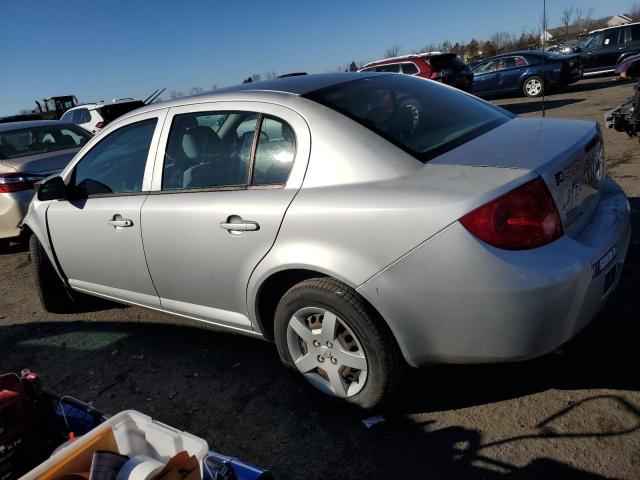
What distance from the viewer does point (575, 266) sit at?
6.98 ft

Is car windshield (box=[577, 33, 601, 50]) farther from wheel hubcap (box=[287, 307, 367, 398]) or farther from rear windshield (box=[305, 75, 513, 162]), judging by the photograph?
wheel hubcap (box=[287, 307, 367, 398])

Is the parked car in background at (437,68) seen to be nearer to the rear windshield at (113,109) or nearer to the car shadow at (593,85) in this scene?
the car shadow at (593,85)

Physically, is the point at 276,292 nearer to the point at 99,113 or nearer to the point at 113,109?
Answer: the point at 99,113

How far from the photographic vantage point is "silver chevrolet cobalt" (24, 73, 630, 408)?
2.13m

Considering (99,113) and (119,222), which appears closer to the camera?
(119,222)

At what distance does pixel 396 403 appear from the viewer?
9.05 feet

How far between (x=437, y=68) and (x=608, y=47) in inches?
309

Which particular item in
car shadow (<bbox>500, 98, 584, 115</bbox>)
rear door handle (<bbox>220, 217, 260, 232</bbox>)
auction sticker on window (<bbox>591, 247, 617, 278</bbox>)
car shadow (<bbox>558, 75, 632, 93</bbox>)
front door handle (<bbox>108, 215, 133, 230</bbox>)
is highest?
rear door handle (<bbox>220, 217, 260, 232</bbox>)

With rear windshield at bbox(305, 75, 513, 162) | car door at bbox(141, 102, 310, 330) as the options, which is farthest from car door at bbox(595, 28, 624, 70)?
car door at bbox(141, 102, 310, 330)

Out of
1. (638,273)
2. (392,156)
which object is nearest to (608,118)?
(638,273)

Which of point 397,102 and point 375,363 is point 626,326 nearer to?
point 375,363

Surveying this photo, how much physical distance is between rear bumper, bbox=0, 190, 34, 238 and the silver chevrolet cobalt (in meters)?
3.14

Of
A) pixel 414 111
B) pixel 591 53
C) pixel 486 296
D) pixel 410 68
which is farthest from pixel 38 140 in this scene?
pixel 591 53

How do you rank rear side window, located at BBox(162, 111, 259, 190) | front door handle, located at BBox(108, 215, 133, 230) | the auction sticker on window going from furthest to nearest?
front door handle, located at BBox(108, 215, 133, 230) → rear side window, located at BBox(162, 111, 259, 190) → the auction sticker on window
